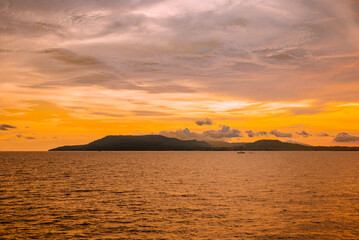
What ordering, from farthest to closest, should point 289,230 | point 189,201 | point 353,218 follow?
point 189,201 → point 353,218 → point 289,230

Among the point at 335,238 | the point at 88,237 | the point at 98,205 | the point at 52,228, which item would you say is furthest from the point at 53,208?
the point at 335,238

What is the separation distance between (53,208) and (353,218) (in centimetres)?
4231

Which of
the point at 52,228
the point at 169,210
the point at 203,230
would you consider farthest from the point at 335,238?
the point at 52,228

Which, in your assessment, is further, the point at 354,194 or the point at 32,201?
the point at 354,194

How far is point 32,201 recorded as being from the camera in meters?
52.9

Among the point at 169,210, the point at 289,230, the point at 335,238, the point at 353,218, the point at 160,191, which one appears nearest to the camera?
the point at 335,238

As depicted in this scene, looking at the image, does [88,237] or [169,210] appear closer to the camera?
[88,237]

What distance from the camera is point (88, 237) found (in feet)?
107

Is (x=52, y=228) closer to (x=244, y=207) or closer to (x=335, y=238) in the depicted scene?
(x=244, y=207)

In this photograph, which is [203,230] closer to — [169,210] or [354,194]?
[169,210]

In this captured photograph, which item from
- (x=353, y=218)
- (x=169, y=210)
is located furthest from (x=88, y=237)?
(x=353, y=218)

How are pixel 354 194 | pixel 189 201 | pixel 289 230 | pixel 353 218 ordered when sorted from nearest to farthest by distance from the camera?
pixel 289 230 < pixel 353 218 < pixel 189 201 < pixel 354 194

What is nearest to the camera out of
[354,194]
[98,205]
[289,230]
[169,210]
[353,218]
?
[289,230]

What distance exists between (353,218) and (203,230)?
20.5 m
